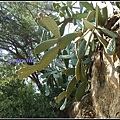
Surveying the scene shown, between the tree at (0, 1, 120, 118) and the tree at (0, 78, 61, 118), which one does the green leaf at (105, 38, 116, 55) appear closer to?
the tree at (0, 1, 120, 118)

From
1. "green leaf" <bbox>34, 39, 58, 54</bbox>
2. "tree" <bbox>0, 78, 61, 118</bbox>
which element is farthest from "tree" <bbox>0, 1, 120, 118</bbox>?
"tree" <bbox>0, 78, 61, 118</bbox>

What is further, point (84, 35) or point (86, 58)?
point (86, 58)

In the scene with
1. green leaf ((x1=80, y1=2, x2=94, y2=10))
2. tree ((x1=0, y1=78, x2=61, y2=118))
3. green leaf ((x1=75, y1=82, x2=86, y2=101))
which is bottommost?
tree ((x1=0, y1=78, x2=61, y2=118))

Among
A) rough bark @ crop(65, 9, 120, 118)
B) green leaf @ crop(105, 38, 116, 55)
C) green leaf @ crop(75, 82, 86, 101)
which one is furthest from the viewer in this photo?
green leaf @ crop(75, 82, 86, 101)

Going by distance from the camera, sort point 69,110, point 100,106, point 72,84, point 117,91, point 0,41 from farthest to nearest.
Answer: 1. point 0,41
2. point 69,110
3. point 72,84
4. point 100,106
5. point 117,91

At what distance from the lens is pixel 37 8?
10.2 feet

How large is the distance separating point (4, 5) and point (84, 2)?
1662mm

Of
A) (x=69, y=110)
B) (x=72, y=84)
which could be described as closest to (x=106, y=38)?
(x=72, y=84)

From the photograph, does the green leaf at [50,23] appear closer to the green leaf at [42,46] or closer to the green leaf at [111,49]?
the green leaf at [42,46]

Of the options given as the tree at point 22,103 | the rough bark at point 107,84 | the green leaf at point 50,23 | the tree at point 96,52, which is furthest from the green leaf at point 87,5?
the tree at point 22,103

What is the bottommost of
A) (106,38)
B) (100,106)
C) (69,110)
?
(69,110)

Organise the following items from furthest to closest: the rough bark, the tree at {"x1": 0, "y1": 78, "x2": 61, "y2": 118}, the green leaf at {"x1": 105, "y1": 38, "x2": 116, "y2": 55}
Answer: the tree at {"x1": 0, "y1": 78, "x2": 61, "y2": 118}, the rough bark, the green leaf at {"x1": 105, "y1": 38, "x2": 116, "y2": 55}

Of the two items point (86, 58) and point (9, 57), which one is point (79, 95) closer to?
point (86, 58)

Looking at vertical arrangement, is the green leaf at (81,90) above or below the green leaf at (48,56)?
below
